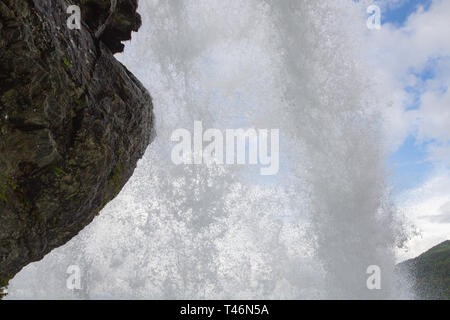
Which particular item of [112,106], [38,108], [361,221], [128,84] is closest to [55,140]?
[38,108]

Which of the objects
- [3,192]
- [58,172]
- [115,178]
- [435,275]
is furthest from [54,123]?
[435,275]

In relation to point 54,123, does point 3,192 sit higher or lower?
lower

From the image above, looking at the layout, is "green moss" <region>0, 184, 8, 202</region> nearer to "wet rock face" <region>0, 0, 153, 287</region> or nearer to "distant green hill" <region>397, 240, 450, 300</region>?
"wet rock face" <region>0, 0, 153, 287</region>

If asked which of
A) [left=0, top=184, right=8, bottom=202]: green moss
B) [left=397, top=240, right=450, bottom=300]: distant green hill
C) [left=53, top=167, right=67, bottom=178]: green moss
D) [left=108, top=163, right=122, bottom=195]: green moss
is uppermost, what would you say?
[left=108, top=163, right=122, bottom=195]: green moss

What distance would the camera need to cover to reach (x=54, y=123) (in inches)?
195

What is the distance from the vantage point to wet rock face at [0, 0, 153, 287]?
4445 mm

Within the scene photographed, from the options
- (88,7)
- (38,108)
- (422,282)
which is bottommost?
(422,282)

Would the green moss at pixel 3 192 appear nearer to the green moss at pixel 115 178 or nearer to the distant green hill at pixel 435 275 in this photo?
the green moss at pixel 115 178

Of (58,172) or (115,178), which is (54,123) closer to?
(58,172)

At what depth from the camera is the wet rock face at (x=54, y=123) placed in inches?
175

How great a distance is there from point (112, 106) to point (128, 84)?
3.22ft

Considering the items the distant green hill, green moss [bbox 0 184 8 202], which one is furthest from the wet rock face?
the distant green hill
